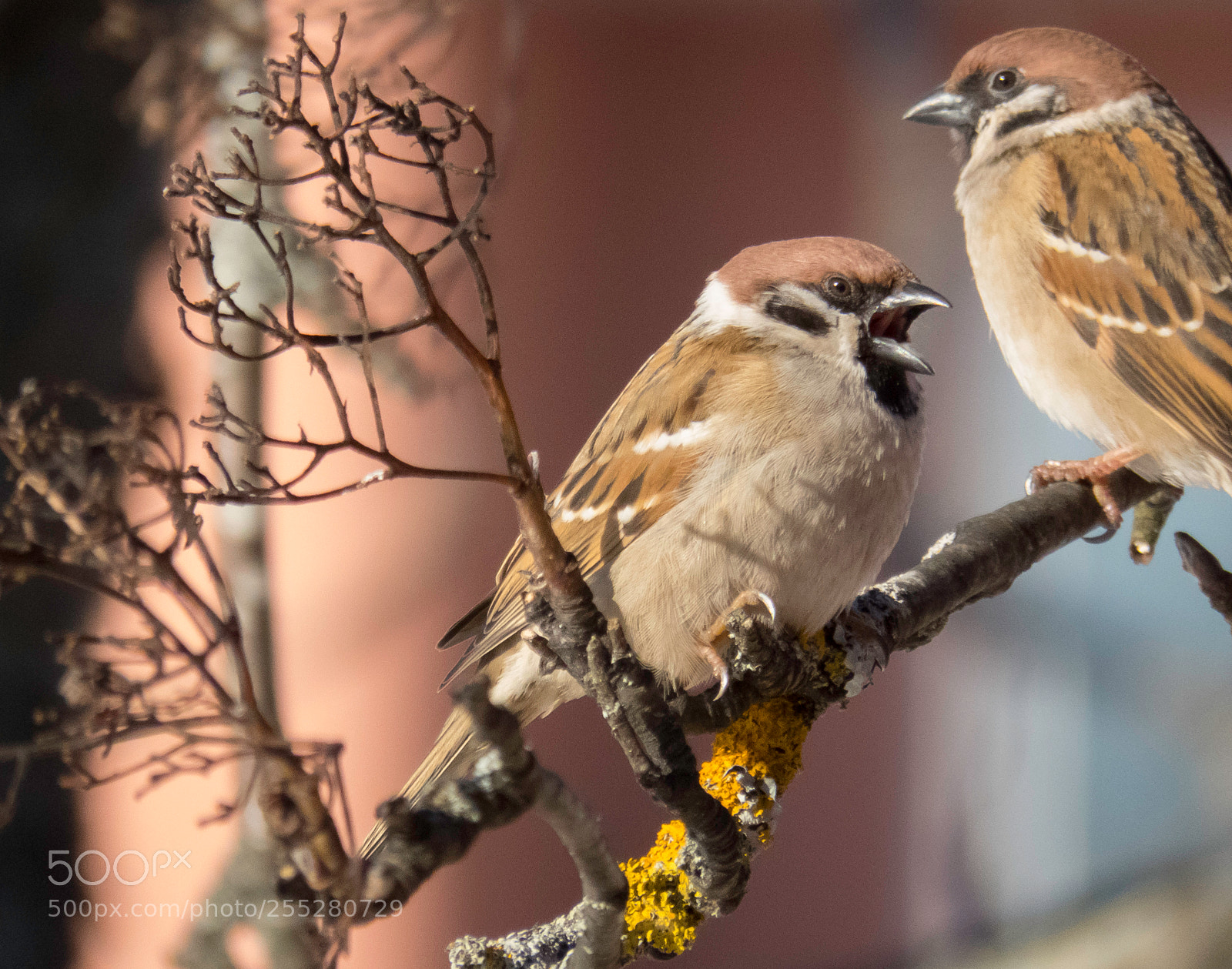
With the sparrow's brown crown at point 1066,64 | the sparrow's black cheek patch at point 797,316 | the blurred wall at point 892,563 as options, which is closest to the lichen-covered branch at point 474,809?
the sparrow's black cheek patch at point 797,316

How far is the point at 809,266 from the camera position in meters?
1.24

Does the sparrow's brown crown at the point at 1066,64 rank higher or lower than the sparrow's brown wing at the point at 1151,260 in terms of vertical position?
higher

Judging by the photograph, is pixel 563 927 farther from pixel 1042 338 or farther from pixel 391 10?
pixel 391 10

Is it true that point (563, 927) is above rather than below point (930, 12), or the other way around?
below

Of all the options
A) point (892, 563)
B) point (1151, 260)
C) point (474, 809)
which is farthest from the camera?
point (892, 563)

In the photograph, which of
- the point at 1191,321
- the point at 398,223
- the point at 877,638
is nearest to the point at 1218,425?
Result: the point at 1191,321

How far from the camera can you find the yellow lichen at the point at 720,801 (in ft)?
3.03

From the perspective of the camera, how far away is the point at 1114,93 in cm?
168

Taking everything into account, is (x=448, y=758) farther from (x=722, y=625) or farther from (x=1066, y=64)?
(x=1066, y=64)

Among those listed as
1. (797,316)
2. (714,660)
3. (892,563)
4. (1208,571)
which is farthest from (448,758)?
(892,563)

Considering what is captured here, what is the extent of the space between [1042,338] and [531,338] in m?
1.05

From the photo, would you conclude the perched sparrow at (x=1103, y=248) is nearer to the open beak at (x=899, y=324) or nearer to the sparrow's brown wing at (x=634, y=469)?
the open beak at (x=899, y=324)

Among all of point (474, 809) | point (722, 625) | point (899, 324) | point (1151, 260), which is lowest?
point (474, 809)

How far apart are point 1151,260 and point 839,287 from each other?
680 millimetres
